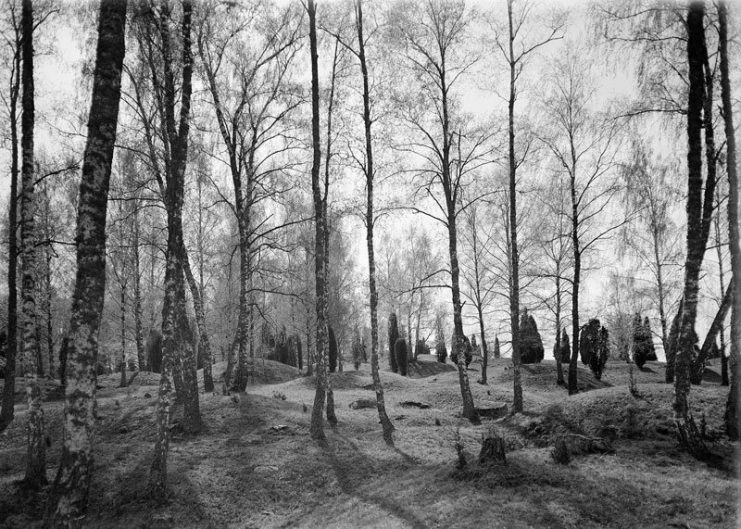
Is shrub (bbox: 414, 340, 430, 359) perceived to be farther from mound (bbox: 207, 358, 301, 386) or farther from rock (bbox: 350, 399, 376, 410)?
rock (bbox: 350, 399, 376, 410)

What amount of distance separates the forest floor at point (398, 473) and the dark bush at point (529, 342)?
1669 cm

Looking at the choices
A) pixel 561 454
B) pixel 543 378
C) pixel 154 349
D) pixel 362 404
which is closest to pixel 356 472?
pixel 561 454

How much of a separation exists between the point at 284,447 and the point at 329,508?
10.4 feet

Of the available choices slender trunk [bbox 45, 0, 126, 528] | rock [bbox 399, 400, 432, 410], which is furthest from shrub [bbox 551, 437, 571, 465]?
rock [bbox 399, 400, 432, 410]

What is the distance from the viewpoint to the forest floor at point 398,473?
6254mm

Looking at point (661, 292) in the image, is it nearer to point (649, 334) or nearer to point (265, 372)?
point (649, 334)

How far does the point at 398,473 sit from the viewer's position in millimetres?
8883

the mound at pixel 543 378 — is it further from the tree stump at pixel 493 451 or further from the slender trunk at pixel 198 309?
the slender trunk at pixel 198 309

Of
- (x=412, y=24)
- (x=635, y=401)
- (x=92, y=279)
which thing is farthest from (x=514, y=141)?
(x=92, y=279)

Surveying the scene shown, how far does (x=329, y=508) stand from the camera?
7.54 m

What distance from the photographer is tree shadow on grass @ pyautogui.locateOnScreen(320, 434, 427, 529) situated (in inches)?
265

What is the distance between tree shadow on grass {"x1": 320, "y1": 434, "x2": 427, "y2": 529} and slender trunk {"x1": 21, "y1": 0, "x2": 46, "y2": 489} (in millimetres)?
5622

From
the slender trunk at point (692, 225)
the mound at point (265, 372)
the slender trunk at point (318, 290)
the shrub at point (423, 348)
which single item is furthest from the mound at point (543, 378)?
the shrub at point (423, 348)

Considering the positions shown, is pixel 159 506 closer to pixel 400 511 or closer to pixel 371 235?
pixel 400 511
